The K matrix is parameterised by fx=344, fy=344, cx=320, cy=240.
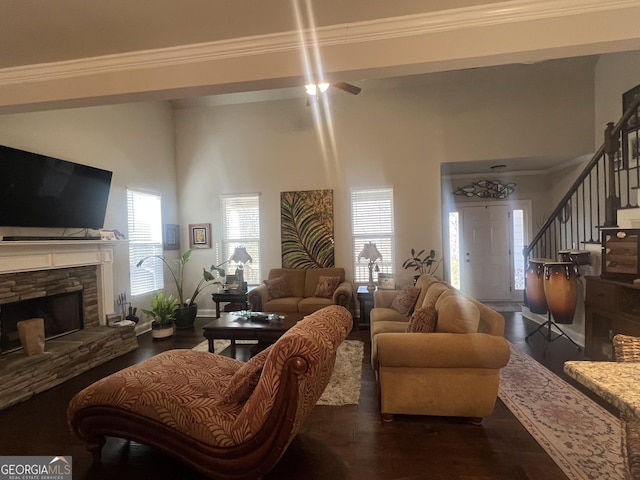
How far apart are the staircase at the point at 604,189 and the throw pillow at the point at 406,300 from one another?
209 cm

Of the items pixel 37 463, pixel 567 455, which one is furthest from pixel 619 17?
pixel 37 463

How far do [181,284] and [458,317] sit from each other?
17.1 ft

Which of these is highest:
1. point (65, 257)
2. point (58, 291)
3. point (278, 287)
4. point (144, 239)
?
point (144, 239)

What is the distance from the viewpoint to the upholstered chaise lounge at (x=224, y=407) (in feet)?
5.66

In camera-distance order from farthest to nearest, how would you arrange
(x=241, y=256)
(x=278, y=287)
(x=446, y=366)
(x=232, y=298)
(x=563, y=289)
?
(x=241, y=256)
(x=232, y=298)
(x=278, y=287)
(x=563, y=289)
(x=446, y=366)

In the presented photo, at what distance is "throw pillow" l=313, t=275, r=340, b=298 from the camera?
530 cm

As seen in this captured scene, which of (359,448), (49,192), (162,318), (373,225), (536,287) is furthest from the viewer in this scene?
(373,225)

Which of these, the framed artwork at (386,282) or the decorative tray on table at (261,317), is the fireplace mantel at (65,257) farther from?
the framed artwork at (386,282)

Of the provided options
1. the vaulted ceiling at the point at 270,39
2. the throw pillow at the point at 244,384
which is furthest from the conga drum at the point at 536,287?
the throw pillow at the point at 244,384

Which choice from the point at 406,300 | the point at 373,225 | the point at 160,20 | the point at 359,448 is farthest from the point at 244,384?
the point at 373,225

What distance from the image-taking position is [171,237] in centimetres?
618

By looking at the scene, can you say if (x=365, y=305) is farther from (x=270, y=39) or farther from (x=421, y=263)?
(x=270, y=39)

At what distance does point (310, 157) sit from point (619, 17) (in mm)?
4511

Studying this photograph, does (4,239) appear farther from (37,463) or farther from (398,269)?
(398,269)
